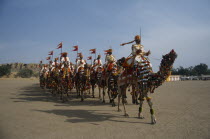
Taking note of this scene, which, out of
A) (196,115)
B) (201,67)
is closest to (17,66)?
(201,67)

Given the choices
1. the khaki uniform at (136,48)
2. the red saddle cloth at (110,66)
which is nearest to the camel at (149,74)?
the khaki uniform at (136,48)

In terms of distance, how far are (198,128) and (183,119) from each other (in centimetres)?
127

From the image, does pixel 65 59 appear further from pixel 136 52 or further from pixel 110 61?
pixel 136 52

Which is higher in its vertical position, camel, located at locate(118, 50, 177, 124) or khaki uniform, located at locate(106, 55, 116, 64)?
khaki uniform, located at locate(106, 55, 116, 64)

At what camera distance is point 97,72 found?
14625mm

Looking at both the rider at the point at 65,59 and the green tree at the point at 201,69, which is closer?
the rider at the point at 65,59

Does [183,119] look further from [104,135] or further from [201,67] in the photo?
[201,67]

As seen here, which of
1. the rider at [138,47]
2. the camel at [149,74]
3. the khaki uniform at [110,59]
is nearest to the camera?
the camel at [149,74]

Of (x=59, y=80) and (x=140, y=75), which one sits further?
(x=59, y=80)

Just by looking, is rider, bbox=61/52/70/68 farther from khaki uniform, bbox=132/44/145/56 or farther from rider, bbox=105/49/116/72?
khaki uniform, bbox=132/44/145/56

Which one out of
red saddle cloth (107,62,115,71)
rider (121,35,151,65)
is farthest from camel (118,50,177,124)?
red saddle cloth (107,62,115,71)

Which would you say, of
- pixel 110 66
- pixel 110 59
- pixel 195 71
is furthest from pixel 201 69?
pixel 110 66

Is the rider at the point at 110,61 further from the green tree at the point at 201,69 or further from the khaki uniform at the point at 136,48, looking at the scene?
the green tree at the point at 201,69

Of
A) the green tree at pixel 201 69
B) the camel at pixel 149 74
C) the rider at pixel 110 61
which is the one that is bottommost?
the camel at pixel 149 74
